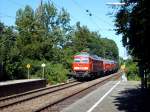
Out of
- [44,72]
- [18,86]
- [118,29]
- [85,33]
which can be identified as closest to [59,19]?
[85,33]

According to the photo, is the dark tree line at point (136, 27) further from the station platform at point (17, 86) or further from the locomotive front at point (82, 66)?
the locomotive front at point (82, 66)

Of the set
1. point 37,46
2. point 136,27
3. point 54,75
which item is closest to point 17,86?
point 54,75

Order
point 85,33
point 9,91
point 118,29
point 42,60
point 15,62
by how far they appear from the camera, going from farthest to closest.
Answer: point 85,33 < point 42,60 < point 15,62 < point 9,91 < point 118,29

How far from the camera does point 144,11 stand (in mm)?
14938

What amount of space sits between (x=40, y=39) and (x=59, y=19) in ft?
85.9

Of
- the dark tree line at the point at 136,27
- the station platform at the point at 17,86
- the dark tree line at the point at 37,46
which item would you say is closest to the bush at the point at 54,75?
the dark tree line at the point at 37,46

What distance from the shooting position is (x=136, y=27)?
16359 mm

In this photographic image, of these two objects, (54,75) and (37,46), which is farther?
(37,46)

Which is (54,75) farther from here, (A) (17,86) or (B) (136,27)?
(B) (136,27)

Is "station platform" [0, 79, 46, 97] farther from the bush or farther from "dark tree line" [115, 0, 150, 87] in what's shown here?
"dark tree line" [115, 0, 150, 87]

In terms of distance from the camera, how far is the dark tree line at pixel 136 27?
1499 centimetres

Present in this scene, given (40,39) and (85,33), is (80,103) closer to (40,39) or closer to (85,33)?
(40,39)

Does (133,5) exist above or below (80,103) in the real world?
above

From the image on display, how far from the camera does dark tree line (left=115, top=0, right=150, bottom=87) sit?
15.0m
